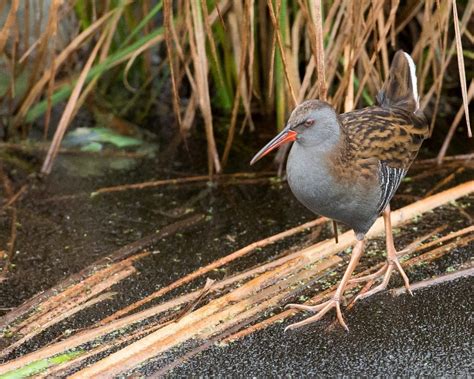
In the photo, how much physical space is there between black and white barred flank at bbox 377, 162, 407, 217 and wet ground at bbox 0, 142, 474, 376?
315 mm

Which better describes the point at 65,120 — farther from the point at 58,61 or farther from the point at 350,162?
the point at 350,162

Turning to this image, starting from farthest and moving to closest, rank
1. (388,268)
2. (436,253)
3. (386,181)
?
1. (436,253)
2. (388,268)
3. (386,181)

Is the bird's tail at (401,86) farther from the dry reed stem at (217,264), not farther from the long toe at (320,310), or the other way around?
the long toe at (320,310)

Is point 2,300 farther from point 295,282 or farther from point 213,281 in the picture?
point 295,282

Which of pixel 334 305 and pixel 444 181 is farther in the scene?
pixel 444 181

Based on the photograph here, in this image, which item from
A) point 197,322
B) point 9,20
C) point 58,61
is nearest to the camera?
point 197,322

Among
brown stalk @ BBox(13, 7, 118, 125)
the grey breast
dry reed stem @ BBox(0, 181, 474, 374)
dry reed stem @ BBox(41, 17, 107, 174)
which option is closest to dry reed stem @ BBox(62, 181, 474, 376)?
dry reed stem @ BBox(0, 181, 474, 374)

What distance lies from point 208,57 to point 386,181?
4.93 feet

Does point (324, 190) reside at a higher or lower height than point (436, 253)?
higher

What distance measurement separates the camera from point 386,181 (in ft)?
10.3

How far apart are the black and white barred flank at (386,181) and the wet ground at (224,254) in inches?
12.4

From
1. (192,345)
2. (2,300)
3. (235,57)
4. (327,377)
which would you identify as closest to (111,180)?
(235,57)

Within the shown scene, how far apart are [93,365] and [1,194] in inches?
60.9

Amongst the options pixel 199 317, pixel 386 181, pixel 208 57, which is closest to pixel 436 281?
pixel 386 181
